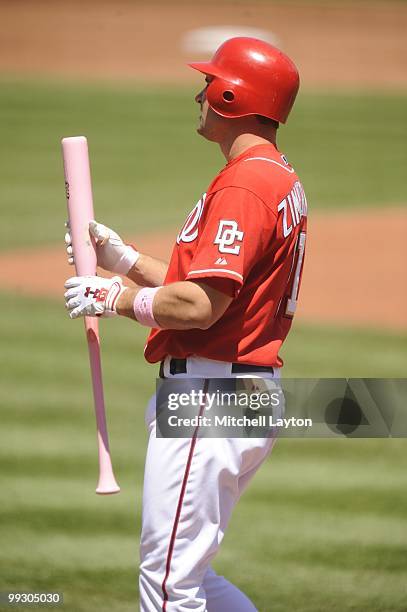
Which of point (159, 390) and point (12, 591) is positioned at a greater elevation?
point (159, 390)

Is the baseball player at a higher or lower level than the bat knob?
higher

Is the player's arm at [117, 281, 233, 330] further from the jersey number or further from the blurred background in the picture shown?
the blurred background

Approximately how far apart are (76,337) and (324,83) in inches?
653

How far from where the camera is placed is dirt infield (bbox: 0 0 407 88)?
2519cm

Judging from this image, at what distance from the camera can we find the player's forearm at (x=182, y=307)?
3.49 metres

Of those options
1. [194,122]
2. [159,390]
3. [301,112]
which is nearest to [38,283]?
[159,390]

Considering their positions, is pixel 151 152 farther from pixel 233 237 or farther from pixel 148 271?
pixel 233 237

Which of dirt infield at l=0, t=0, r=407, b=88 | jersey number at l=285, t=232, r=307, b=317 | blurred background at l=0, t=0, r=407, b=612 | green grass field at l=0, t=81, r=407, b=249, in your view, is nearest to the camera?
jersey number at l=285, t=232, r=307, b=317

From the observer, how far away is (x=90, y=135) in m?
20.2

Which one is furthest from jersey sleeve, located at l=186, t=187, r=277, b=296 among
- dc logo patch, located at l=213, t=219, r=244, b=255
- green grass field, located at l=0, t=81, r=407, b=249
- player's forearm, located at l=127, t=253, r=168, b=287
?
green grass field, located at l=0, t=81, r=407, b=249

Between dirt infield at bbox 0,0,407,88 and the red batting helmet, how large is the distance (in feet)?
68.9

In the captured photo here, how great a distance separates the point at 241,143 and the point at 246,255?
0.52 meters

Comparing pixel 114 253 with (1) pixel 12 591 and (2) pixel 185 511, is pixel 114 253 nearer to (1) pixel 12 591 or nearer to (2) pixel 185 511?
(2) pixel 185 511

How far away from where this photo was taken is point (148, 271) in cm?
434
